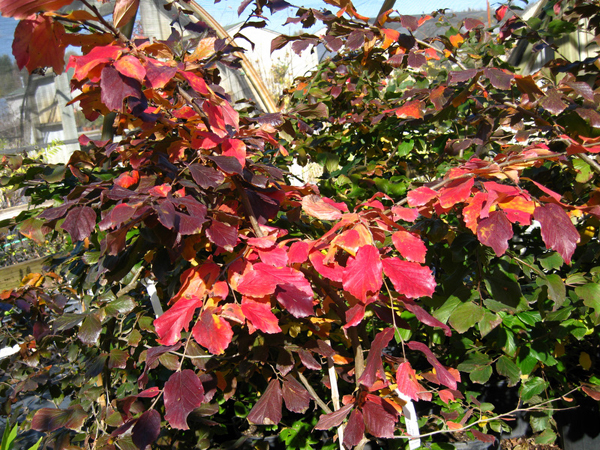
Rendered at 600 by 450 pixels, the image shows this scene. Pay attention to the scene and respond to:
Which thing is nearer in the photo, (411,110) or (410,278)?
(410,278)

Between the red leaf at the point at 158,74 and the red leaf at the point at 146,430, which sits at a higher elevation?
the red leaf at the point at 158,74

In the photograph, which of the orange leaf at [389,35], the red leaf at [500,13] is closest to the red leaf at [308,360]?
the orange leaf at [389,35]

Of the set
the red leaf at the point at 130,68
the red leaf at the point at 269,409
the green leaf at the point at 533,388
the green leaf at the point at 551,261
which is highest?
the red leaf at the point at 130,68

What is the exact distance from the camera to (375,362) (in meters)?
0.77

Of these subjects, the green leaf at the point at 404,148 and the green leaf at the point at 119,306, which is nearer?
the green leaf at the point at 119,306

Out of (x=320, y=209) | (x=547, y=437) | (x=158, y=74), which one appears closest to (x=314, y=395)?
(x=320, y=209)

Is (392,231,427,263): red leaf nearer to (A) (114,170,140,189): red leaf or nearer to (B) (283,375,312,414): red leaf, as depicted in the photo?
(B) (283,375,312,414): red leaf

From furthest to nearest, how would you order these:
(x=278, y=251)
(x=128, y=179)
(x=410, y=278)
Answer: (x=128, y=179) → (x=278, y=251) → (x=410, y=278)

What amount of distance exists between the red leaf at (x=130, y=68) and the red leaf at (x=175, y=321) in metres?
0.39

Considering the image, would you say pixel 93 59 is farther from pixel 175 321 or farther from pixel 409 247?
pixel 409 247

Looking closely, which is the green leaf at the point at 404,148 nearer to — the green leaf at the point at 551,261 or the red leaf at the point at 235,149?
the green leaf at the point at 551,261

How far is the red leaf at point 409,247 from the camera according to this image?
0.74m

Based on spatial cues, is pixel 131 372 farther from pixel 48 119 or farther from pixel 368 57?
pixel 48 119

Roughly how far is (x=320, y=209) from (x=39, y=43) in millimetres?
539
